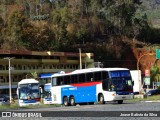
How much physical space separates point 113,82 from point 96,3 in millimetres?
77839

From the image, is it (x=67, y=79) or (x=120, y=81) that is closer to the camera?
(x=120, y=81)

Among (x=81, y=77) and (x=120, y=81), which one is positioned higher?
(x=81, y=77)

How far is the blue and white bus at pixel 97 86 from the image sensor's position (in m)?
35.9

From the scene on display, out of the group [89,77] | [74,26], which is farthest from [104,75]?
[74,26]

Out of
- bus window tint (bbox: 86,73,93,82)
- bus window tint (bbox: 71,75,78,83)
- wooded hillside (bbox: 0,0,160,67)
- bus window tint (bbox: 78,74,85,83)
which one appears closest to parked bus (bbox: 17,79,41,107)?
bus window tint (bbox: 71,75,78,83)

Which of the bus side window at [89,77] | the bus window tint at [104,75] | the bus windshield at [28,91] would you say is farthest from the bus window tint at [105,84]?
the bus windshield at [28,91]

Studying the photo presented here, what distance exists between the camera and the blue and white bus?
35.9 meters

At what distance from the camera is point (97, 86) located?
3669cm

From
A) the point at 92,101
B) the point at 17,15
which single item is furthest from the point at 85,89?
the point at 17,15

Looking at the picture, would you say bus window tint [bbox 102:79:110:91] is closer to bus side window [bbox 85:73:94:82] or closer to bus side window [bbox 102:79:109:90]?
bus side window [bbox 102:79:109:90]

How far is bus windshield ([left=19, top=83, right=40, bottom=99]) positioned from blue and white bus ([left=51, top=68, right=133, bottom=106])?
1074cm

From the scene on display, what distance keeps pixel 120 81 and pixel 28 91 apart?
59.2 ft

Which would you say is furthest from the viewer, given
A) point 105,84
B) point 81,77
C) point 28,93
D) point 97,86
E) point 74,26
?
point 74,26

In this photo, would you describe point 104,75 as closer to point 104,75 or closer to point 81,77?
point 104,75
